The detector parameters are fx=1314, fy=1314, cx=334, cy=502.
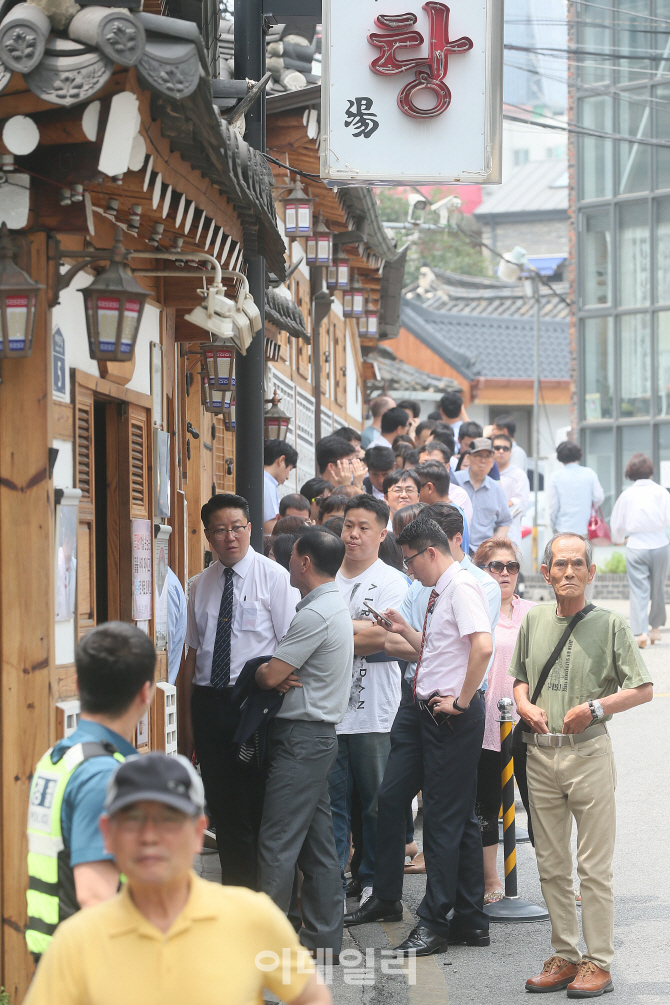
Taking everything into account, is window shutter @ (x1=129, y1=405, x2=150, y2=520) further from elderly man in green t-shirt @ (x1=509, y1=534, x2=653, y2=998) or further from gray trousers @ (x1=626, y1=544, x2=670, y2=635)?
gray trousers @ (x1=626, y1=544, x2=670, y2=635)

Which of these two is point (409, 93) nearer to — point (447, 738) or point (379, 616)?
point (379, 616)

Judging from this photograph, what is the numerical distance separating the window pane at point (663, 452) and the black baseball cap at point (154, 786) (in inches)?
1146

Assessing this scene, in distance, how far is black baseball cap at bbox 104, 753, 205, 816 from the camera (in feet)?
8.81

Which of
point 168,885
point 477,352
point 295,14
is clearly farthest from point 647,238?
point 168,885

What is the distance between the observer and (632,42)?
3123 centimetres

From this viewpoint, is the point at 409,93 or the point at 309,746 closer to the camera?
the point at 309,746

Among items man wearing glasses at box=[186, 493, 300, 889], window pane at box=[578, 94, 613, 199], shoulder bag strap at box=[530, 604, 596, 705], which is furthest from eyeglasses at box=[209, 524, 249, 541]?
window pane at box=[578, 94, 613, 199]

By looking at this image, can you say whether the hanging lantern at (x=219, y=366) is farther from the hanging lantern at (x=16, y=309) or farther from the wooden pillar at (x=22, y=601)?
the hanging lantern at (x=16, y=309)

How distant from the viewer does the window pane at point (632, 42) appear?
30.8 m

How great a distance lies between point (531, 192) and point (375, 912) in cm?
7099

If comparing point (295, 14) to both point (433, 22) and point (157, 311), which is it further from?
point (157, 311)

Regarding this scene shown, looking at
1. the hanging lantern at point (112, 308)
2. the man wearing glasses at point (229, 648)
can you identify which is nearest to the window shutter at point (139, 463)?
the man wearing glasses at point (229, 648)

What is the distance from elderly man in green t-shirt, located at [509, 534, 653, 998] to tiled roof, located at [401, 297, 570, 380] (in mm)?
35467

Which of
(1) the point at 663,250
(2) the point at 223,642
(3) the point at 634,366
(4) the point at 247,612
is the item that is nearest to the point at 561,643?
(4) the point at 247,612
